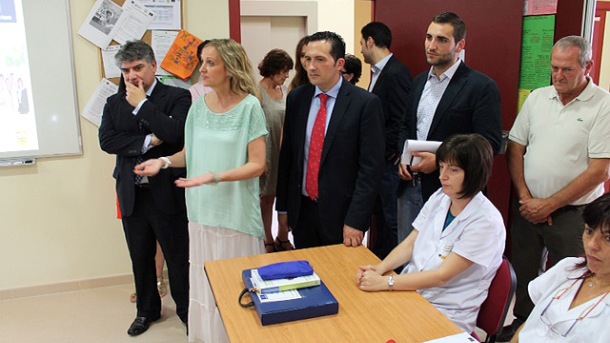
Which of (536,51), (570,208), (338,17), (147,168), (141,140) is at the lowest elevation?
(570,208)

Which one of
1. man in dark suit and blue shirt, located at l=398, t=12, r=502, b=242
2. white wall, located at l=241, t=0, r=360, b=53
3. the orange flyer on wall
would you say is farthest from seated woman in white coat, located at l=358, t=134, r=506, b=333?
white wall, located at l=241, t=0, r=360, b=53

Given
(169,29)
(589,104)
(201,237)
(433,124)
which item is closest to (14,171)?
(169,29)

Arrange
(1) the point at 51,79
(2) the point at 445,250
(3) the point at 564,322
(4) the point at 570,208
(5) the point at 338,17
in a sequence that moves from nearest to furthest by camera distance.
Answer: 1. (3) the point at 564,322
2. (2) the point at 445,250
3. (4) the point at 570,208
4. (1) the point at 51,79
5. (5) the point at 338,17

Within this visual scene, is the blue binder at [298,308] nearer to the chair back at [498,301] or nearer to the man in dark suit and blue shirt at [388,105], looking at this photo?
the chair back at [498,301]

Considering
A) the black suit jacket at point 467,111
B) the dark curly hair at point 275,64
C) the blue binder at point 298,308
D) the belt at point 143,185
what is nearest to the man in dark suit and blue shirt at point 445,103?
the black suit jacket at point 467,111

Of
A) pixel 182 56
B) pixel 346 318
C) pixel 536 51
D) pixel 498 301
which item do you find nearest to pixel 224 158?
pixel 346 318

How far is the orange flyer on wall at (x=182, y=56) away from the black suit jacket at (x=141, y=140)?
2.48 feet

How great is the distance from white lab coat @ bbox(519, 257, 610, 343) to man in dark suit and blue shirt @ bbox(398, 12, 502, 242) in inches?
39.9

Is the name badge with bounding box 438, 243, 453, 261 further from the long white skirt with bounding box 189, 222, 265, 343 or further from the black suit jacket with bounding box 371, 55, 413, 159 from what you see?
the black suit jacket with bounding box 371, 55, 413, 159

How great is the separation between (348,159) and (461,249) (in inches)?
29.9

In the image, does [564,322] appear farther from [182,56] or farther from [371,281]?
[182,56]

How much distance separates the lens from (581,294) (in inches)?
58.4

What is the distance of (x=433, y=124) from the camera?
2609 millimetres

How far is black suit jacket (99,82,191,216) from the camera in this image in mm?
2680
